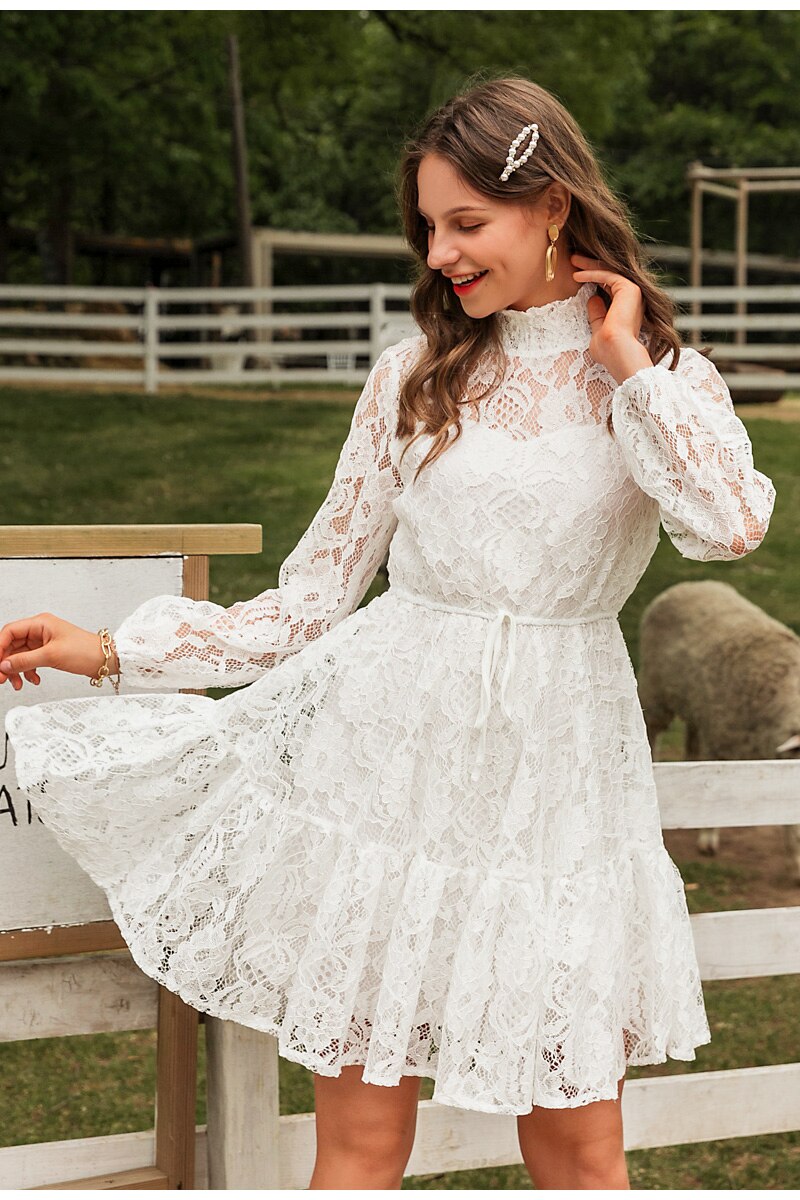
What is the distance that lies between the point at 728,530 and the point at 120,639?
962mm

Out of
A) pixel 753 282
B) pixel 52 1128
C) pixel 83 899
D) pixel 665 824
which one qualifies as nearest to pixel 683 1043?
pixel 665 824

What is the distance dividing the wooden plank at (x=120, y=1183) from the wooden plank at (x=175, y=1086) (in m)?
0.02

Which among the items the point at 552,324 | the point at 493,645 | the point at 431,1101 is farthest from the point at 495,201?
the point at 431,1101

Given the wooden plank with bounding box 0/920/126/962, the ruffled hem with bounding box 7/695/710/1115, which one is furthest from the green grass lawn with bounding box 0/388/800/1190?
the wooden plank with bounding box 0/920/126/962

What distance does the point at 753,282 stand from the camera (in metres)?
26.7

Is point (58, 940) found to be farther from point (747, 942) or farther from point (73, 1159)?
point (747, 942)

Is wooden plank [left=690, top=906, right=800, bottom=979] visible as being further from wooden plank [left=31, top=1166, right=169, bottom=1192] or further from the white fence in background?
the white fence in background

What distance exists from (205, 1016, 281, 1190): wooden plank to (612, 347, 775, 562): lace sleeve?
48.7 inches

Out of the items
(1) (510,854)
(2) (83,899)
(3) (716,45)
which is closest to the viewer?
(1) (510,854)

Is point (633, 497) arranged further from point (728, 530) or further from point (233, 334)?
point (233, 334)

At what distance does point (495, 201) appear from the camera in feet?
6.42

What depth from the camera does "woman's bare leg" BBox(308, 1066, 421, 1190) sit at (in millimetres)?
1996

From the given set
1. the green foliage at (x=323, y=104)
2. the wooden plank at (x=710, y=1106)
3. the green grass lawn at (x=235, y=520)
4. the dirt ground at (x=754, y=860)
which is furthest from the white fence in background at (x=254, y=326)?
the wooden plank at (x=710, y=1106)

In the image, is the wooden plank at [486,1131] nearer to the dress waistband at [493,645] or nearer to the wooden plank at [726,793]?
the wooden plank at [726,793]
